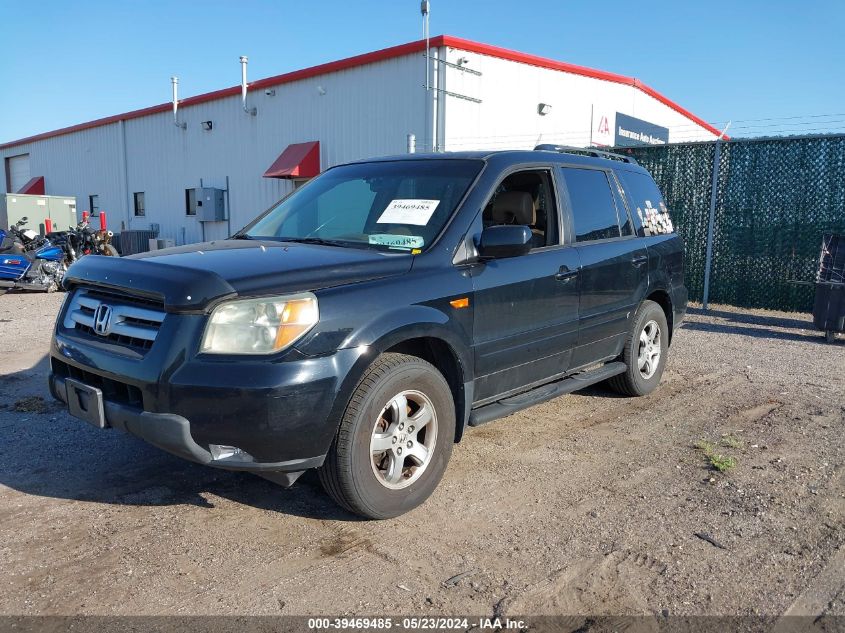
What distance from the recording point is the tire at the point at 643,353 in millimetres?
5512

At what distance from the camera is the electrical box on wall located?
2094 cm

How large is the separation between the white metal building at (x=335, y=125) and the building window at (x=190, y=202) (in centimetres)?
4

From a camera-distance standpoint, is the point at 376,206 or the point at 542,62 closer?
the point at 376,206

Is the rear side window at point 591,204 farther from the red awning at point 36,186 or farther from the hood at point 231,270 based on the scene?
the red awning at point 36,186

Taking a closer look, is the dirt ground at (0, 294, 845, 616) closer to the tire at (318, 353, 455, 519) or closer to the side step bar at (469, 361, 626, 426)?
the tire at (318, 353, 455, 519)

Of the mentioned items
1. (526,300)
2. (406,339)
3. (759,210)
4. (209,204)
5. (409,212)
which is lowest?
(406,339)

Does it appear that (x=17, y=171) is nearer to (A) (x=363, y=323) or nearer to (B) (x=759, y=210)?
(B) (x=759, y=210)

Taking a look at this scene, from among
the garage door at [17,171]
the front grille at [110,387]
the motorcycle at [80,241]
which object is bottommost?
the front grille at [110,387]

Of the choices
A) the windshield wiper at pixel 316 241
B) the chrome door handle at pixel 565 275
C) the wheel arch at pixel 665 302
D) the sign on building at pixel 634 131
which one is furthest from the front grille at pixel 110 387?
the sign on building at pixel 634 131

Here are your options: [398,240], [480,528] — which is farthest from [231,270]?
[480,528]

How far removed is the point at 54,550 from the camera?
123 inches

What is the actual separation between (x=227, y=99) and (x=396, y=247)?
18.9 metres

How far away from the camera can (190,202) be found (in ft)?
76.1

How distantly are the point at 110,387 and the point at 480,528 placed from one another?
195 centimetres
